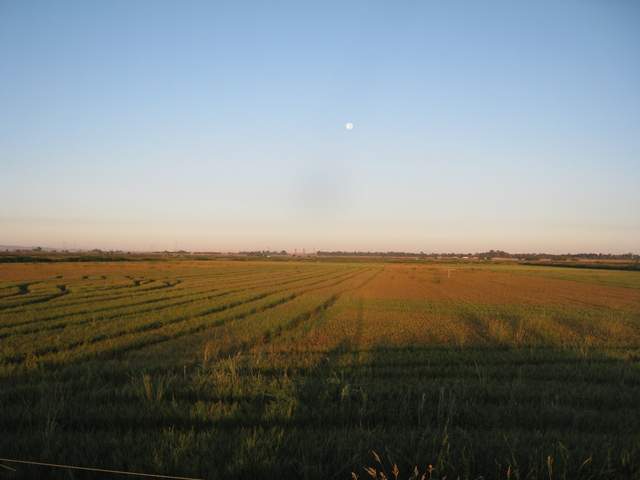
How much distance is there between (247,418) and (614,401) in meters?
6.53

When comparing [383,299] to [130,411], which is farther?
[383,299]

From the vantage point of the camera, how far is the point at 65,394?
671 cm

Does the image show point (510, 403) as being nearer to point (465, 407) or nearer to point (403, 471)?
point (465, 407)

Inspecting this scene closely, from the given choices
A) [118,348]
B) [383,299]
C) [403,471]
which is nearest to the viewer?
[403,471]

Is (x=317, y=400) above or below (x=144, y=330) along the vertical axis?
above

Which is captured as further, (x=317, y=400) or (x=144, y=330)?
(x=144, y=330)

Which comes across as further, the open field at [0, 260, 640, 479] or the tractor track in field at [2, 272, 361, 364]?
the tractor track in field at [2, 272, 361, 364]

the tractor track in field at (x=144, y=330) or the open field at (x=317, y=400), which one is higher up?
the open field at (x=317, y=400)

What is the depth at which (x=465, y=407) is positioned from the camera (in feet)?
19.5

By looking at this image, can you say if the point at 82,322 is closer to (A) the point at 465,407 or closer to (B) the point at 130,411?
(B) the point at 130,411

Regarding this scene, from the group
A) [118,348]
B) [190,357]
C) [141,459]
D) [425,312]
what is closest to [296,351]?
[190,357]

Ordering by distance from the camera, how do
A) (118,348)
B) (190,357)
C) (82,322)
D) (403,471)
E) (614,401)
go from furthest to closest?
(82,322) < (118,348) < (190,357) < (614,401) < (403,471)

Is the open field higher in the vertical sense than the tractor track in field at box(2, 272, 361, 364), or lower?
higher

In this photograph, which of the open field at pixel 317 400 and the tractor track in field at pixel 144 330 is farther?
the tractor track in field at pixel 144 330
